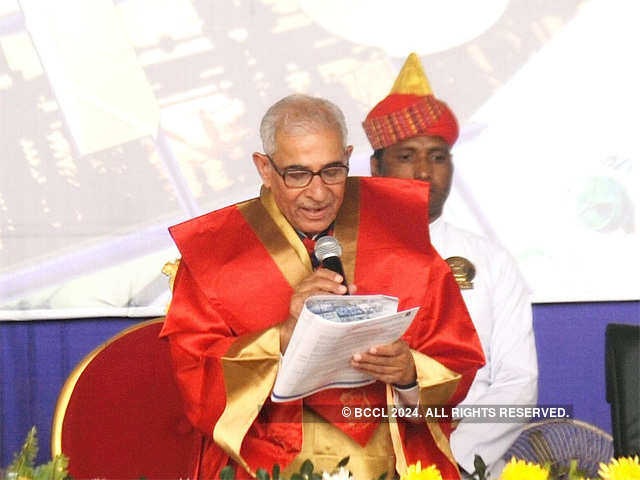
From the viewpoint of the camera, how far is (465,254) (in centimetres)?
371

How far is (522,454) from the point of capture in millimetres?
3436

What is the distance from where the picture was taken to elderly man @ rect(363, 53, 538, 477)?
3.50 meters

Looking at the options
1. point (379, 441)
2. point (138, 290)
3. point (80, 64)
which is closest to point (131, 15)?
point (80, 64)

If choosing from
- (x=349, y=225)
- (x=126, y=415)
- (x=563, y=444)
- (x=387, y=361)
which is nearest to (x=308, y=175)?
(x=349, y=225)

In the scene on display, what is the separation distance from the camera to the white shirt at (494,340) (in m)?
3.47

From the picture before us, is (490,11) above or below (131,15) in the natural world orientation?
below

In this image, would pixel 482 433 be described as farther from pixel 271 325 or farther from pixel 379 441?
pixel 271 325

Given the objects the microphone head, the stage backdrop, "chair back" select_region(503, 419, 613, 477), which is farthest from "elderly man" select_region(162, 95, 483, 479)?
the stage backdrop

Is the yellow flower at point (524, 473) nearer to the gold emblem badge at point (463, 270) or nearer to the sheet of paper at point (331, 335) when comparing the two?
the sheet of paper at point (331, 335)

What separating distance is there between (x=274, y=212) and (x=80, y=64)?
152 centimetres

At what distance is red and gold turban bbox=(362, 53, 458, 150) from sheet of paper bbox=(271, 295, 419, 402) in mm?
1556

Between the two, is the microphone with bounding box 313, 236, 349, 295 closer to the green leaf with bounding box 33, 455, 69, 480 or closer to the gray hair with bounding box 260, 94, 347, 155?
the gray hair with bounding box 260, 94, 347, 155

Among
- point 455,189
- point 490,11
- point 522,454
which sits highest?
point 490,11

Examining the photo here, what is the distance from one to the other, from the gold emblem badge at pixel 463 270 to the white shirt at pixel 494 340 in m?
0.02
